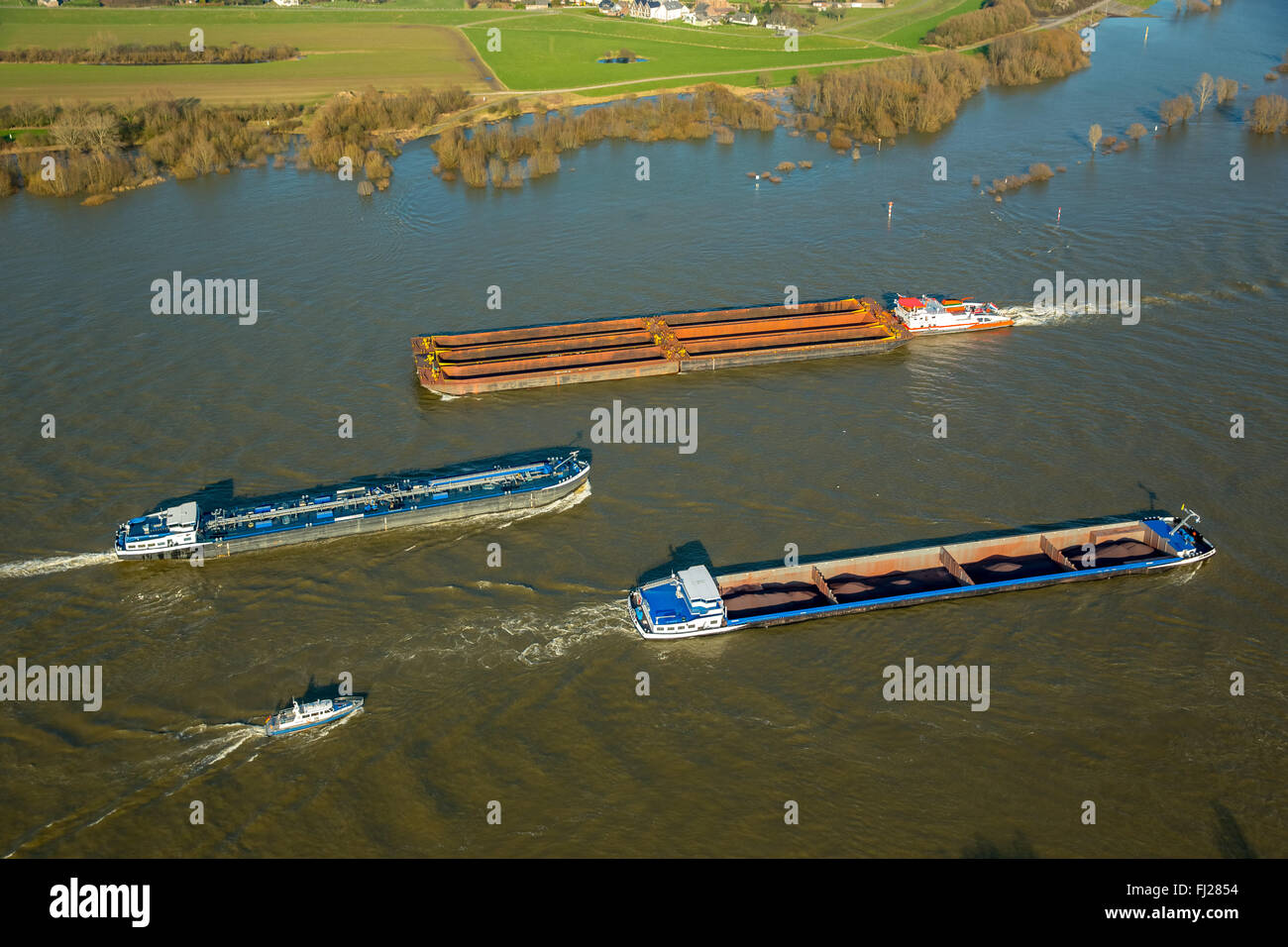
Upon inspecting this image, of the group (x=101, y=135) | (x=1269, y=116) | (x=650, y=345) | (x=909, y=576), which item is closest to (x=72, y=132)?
(x=101, y=135)

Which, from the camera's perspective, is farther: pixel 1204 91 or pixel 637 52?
pixel 637 52

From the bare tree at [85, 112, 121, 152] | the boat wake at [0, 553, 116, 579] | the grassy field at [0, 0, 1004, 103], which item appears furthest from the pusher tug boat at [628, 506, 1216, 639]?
the grassy field at [0, 0, 1004, 103]

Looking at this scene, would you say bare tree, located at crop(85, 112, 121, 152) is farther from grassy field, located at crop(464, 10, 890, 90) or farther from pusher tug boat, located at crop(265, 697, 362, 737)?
pusher tug boat, located at crop(265, 697, 362, 737)

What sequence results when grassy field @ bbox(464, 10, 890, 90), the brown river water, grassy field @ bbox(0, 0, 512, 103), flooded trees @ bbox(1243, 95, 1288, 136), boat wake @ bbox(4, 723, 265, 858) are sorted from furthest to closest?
grassy field @ bbox(464, 10, 890, 90) → grassy field @ bbox(0, 0, 512, 103) → flooded trees @ bbox(1243, 95, 1288, 136) → the brown river water → boat wake @ bbox(4, 723, 265, 858)

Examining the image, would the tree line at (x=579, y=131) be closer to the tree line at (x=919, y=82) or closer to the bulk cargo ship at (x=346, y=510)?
the tree line at (x=919, y=82)

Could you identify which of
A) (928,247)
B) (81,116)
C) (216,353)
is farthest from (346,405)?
(81,116)

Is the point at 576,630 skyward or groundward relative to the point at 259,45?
groundward

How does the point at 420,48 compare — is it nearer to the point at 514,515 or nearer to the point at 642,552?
the point at 514,515
